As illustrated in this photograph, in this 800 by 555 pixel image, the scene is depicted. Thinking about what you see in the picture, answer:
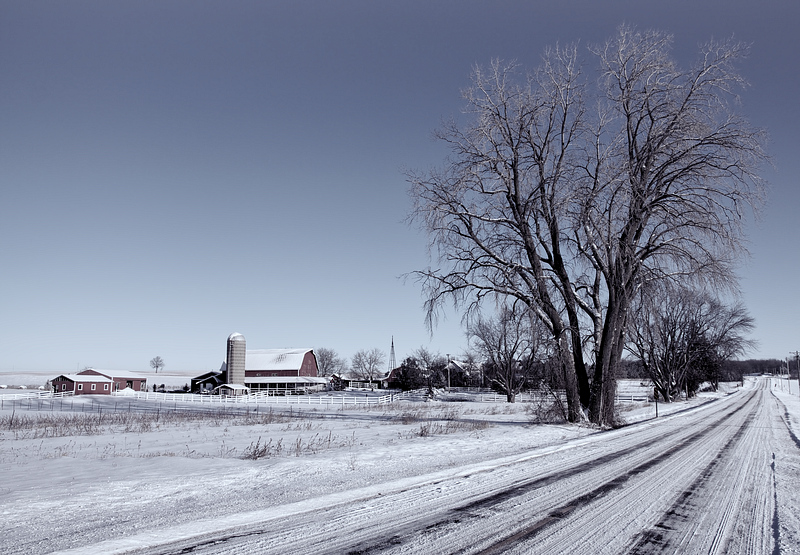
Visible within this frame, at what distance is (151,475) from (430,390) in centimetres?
5627

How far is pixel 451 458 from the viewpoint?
1087 centimetres

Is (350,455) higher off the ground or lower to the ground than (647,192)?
lower

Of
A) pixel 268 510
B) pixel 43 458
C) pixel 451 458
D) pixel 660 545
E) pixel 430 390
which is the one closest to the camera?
pixel 660 545

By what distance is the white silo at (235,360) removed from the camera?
78.6m

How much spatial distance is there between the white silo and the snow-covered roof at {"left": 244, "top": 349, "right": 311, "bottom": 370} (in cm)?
432

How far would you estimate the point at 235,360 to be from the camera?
78.8 m

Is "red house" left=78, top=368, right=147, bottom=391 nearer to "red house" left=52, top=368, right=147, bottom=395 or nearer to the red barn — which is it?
"red house" left=52, top=368, right=147, bottom=395

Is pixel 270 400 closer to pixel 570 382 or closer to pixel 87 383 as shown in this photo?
pixel 87 383

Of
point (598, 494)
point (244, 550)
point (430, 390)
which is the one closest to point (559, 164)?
point (598, 494)

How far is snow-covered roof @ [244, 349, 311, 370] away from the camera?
8594 cm

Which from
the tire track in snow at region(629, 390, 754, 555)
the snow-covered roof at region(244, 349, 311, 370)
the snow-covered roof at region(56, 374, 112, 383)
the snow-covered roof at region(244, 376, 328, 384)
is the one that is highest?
the snow-covered roof at region(244, 349, 311, 370)

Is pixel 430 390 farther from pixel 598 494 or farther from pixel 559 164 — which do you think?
pixel 598 494

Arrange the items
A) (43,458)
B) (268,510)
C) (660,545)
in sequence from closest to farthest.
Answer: (660,545), (268,510), (43,458)

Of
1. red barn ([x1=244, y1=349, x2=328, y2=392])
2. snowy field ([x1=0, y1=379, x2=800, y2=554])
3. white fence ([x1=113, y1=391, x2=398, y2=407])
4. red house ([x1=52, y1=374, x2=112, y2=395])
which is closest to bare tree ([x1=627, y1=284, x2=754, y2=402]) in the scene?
white fence ([x1=113, y1=391, x2=398, y2=407])
